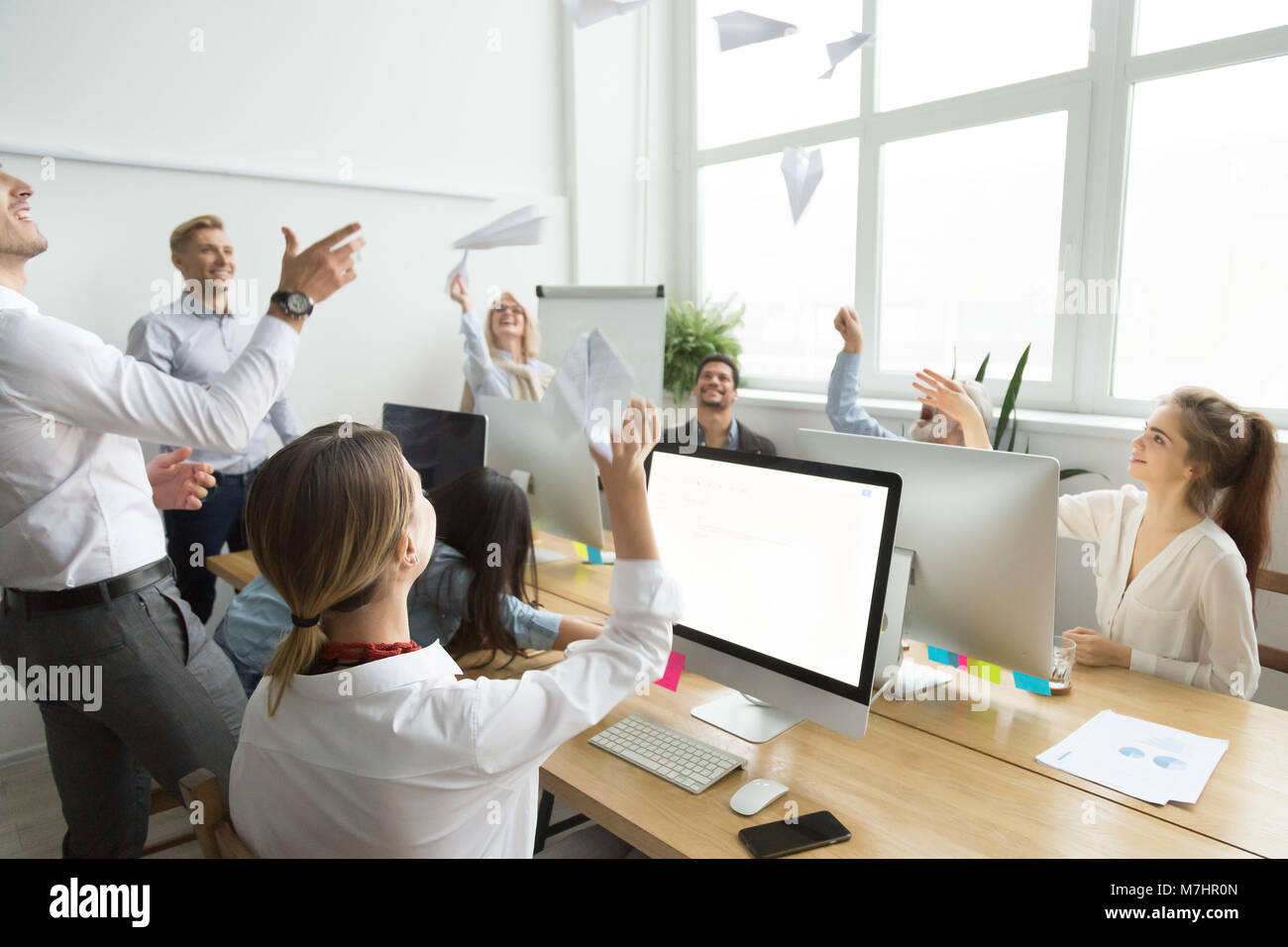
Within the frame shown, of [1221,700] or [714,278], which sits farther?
[714,278]

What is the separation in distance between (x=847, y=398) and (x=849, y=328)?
0.39 metres

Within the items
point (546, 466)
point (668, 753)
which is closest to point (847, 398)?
point (546, 466)

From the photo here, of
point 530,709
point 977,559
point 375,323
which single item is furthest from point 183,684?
point 375,323

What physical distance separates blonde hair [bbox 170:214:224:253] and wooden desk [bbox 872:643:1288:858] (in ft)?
9.71

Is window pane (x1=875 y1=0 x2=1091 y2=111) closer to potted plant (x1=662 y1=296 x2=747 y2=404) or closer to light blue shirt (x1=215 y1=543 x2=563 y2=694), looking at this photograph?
potted plant (x1=662 y1=296 x2=747 y2=404)

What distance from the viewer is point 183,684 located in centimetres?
166

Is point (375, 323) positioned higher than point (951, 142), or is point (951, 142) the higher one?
point (951, 142)

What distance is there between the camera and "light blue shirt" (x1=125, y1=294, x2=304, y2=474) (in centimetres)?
316

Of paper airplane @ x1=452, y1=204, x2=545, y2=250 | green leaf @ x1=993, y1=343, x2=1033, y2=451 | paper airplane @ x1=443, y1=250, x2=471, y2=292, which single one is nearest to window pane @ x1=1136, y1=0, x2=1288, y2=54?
green leaf @ x1=993, y1=343, x2=1033, y2=451

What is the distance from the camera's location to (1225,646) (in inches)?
74.8

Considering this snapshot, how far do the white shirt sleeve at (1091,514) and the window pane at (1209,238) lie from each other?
144cm

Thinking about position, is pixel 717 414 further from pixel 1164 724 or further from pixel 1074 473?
pixel 1164 724
